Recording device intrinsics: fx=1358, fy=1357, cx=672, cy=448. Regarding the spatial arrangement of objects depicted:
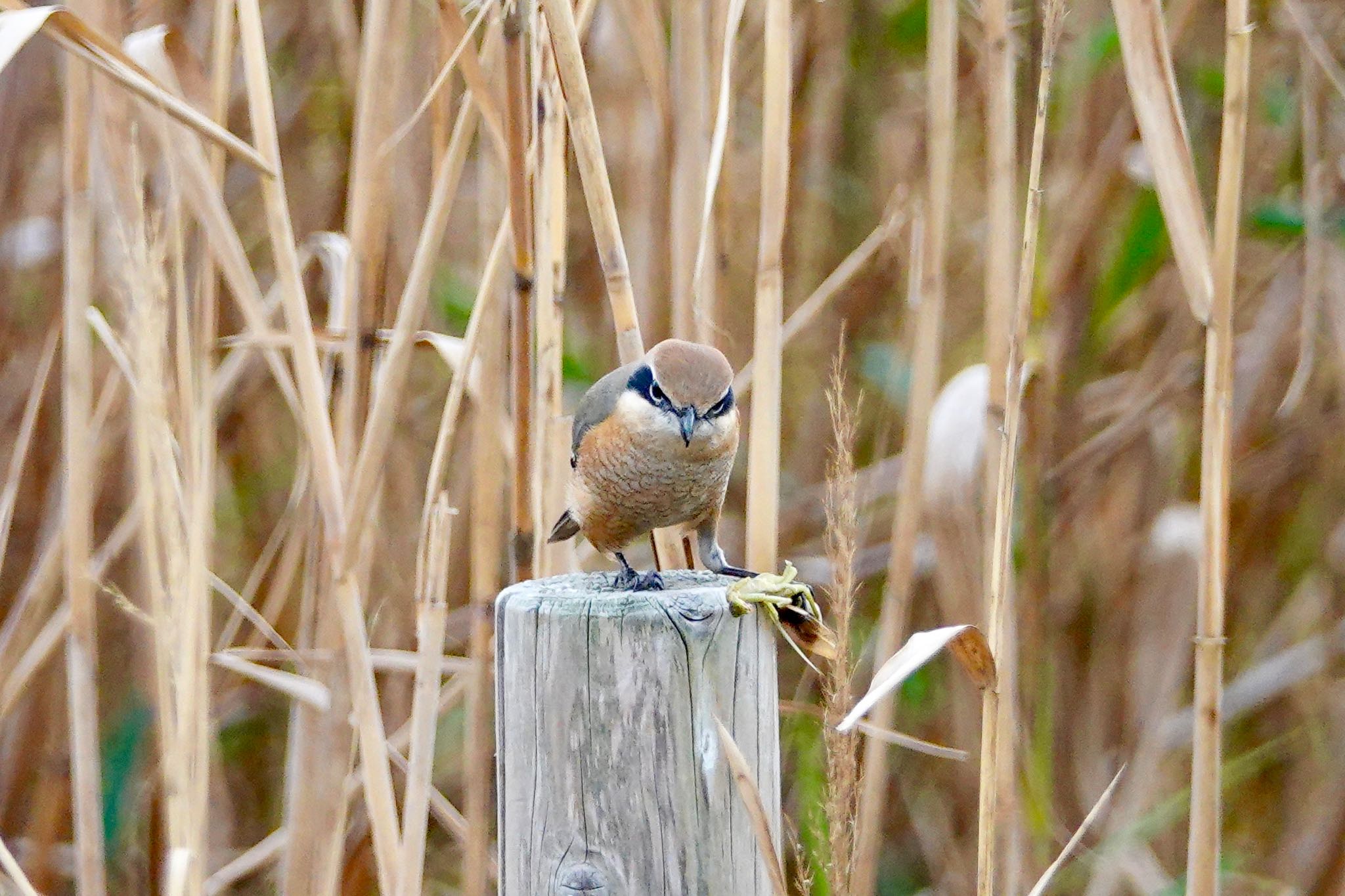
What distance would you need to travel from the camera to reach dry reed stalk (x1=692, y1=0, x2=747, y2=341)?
1589 mm

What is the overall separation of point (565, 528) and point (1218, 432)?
2.95ft

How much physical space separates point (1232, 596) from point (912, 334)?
85 cm

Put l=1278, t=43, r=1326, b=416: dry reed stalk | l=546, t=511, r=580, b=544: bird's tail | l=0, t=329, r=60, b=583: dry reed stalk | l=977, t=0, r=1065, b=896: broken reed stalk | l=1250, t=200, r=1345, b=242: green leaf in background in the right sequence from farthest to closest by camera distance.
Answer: l=1250, t=200, r=1345, b=242: green leaf in background, l=1278, t=43, r=1326, b=416: dry reed stalk, l=0, t=329, r=60, b=583: dry reed stalk, l=546, t=511, r=580, b=544: bird's tail, l=977, t=0, r=1065, b=896: broken reed stalk

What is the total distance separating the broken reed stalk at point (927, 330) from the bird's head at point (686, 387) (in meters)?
0.27

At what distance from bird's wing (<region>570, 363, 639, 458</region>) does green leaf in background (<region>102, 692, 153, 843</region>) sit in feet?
3.77

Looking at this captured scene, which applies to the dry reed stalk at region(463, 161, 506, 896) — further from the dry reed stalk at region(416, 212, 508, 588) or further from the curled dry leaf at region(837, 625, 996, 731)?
the curled dry leaf at region(837, 625, 996, 731)

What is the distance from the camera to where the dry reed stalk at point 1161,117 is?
1438mm

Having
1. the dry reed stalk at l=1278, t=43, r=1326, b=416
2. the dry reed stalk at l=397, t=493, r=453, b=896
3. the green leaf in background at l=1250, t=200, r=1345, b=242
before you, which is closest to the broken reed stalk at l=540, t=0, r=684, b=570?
the dry reed stalk at l=397, t=493, r=453, b=896

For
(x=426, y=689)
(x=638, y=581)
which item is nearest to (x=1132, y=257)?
(x=638, y=581)

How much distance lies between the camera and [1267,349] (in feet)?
7.91

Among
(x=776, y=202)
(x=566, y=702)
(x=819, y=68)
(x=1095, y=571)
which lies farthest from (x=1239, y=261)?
(x=566, y=702)

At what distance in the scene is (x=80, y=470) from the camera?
183 centimetres

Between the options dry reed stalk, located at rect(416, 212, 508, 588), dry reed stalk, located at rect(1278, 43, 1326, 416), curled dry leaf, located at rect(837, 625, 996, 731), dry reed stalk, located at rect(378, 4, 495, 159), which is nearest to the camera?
curled dry leaf, located at rect(837, 625, 996, 731)

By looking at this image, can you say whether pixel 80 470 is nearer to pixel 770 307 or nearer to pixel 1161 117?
Answer: pixel 770 307
